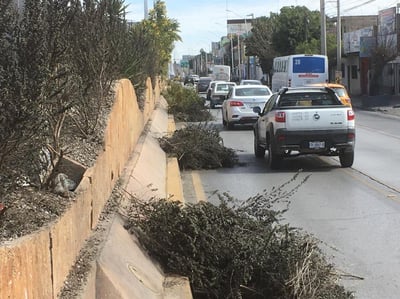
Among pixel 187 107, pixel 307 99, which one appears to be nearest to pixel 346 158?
pixel 307 99

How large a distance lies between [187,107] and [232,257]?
23.6m

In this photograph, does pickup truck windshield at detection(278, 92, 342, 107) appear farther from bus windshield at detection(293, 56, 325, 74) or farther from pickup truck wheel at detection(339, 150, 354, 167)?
bus windshield at detection(293, 56, 325, 74)

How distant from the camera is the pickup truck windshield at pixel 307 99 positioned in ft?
47.7

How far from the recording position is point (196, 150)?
47.5 feet

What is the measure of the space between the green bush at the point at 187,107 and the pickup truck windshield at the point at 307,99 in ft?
44.5

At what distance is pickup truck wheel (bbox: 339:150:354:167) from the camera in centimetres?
1409

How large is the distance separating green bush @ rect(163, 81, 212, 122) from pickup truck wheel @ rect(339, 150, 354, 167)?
46.7 feet

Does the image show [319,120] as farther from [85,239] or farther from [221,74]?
[221,74]

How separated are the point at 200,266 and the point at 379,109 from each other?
3333cm

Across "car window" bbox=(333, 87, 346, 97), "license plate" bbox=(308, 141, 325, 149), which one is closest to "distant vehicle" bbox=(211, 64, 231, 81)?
"car window" bbox=(333, 87, 346, 97)

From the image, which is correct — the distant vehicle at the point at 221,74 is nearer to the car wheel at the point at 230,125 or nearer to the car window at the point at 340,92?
the car wheel at the point at 230,125

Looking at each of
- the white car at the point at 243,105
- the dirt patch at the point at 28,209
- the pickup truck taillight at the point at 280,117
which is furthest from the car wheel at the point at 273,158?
the white car at the point at 243,105

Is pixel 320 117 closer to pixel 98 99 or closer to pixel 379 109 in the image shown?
pixel 98 99

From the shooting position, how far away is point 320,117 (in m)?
13.7
